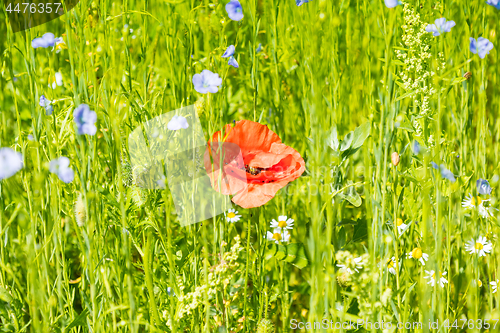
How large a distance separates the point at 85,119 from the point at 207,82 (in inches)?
10.6

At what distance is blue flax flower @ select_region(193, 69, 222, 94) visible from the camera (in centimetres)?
82

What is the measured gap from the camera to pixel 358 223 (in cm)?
88

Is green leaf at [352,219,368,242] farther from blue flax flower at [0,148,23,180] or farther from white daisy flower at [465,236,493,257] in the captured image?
blue flax flower at [0,148,23,180]

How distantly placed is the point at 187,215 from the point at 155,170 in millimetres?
115

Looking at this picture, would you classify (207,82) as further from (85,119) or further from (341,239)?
(341,239)

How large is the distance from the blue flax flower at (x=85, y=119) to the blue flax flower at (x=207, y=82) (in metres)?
0.23

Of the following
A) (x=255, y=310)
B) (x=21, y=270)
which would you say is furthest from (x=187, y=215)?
(x=21, y=270)

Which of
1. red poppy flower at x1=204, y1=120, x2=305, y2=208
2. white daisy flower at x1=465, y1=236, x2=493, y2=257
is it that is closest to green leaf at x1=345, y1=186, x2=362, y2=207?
red poppy flower at x1=204, y1=120, x2=305, y2=208

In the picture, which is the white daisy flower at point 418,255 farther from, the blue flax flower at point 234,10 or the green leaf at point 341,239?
the blue flax flower at point 234,10

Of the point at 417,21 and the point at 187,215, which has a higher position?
the point at 417,21

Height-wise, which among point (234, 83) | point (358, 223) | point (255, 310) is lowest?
point (255, 310)

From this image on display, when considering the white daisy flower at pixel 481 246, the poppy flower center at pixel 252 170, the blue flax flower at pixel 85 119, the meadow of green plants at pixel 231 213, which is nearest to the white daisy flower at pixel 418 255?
the meadow of green plants at pixel 231 213

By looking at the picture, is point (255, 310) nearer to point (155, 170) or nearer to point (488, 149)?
point (155, 170)

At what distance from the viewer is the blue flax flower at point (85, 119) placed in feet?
2.20
